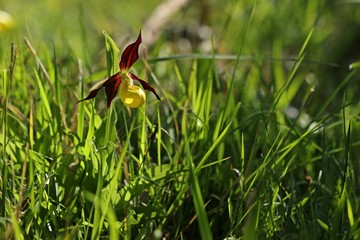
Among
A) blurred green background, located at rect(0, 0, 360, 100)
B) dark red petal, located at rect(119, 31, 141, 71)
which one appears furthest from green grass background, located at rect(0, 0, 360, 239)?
blurred green background, located at rect(0, 0, 360, 100)

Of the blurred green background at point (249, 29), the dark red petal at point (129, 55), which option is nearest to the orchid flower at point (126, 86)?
the dark red petal at point (129, 55)

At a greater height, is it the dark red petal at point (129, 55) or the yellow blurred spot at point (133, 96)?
the dark red petal at point (129, 55)

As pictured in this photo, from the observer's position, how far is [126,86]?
115 centimetres

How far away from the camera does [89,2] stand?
3.51 metres

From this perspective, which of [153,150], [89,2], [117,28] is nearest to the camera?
[153,150]

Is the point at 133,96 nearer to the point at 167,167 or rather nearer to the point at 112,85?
the point at 112,85

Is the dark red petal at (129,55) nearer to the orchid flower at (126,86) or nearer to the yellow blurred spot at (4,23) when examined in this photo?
the orchid flower at (126,86)

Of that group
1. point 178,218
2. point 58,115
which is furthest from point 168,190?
point 58,115

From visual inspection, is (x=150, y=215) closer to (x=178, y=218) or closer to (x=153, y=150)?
(x=178, y=218)

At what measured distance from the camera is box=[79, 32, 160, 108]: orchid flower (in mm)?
1130

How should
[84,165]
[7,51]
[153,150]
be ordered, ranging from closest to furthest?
[84,165] → [153,150] → [7,51]

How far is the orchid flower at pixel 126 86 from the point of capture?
113cm

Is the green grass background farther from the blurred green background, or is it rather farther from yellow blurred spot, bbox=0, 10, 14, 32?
the blurred green background

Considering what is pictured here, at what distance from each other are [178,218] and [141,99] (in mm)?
271
